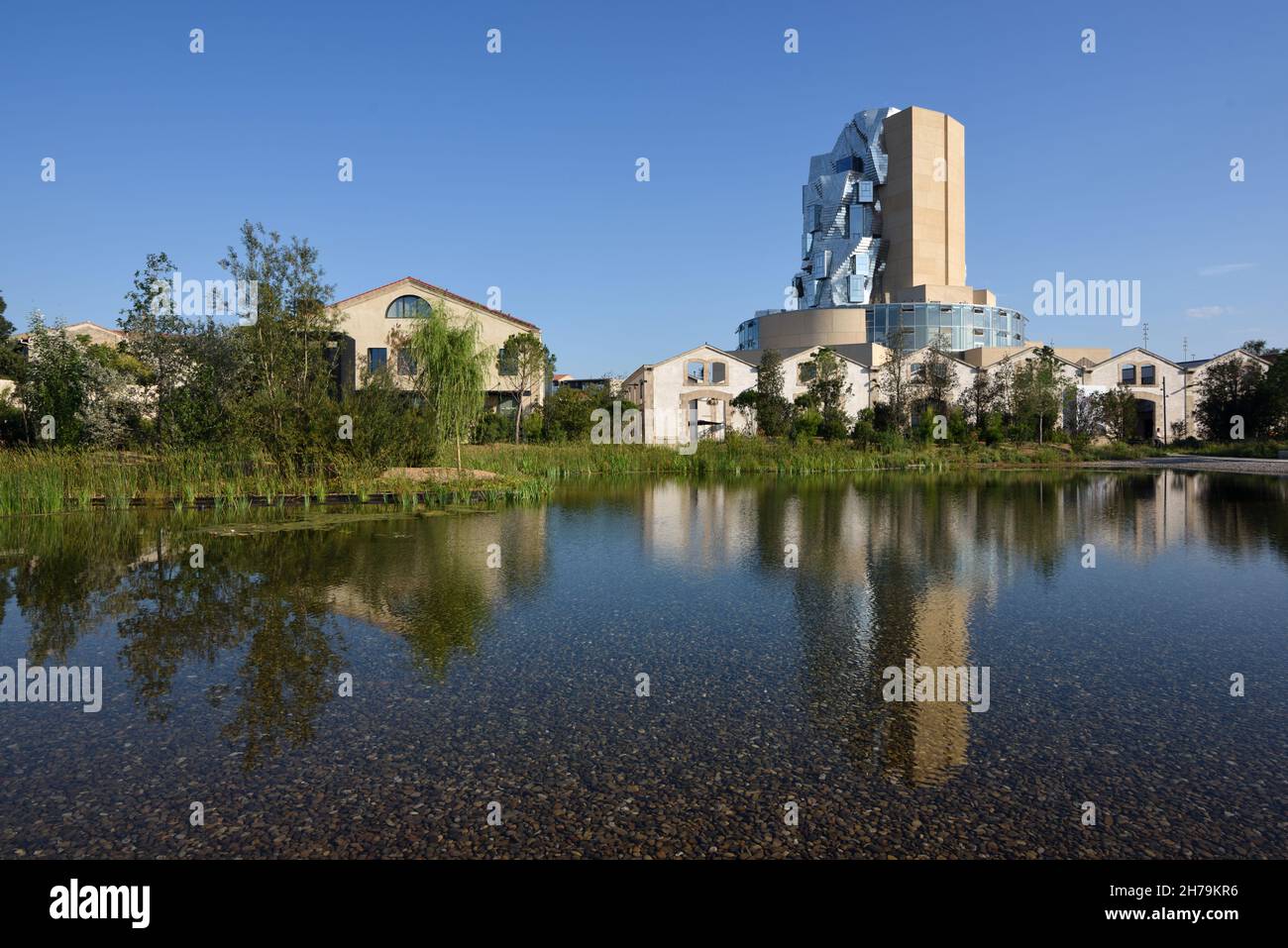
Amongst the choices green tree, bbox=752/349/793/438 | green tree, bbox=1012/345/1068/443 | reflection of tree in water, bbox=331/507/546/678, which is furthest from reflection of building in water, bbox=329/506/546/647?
green tree, bbox=1012/345/1068/443

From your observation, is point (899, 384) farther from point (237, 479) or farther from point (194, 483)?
point (194, 483)

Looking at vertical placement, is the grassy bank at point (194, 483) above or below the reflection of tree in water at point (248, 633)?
above

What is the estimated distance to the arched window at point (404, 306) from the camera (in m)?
45.1

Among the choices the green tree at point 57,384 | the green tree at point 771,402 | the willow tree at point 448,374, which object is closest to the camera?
the green tree at point 57,384

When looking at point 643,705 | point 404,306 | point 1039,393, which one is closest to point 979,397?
point 1039,393

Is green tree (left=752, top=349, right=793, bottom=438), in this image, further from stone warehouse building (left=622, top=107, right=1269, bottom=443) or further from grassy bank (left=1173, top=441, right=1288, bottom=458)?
grassy bank (left=1173, top=441, right=1288, bottom=458)

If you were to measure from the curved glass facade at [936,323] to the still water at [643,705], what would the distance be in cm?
6262

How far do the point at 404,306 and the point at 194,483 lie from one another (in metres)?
26.2

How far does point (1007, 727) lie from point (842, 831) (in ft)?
6.48

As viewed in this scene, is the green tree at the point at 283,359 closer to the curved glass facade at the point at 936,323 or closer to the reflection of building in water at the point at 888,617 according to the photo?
the reflection of building in water at the point at 888,617

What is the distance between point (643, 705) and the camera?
5.79 meters

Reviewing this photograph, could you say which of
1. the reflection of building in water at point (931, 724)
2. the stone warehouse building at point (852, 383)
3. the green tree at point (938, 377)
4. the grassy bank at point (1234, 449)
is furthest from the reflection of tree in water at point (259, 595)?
the grassy bank at point (1234, 449)

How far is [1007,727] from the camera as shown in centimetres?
534
